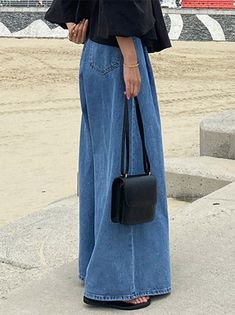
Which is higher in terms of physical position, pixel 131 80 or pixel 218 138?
pixel 131 80

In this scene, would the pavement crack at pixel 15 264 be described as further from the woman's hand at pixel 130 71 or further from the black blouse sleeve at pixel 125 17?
the black blouse sleeve at pixel 125 17

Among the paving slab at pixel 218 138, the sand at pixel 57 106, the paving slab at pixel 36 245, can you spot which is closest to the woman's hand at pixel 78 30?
the paving slab at pixel 36 245

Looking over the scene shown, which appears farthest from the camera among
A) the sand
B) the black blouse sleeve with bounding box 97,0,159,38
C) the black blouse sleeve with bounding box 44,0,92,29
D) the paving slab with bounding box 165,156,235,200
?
the sand

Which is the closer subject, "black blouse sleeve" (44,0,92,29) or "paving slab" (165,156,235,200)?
"black blouse sleeve" (44,0,92,29)

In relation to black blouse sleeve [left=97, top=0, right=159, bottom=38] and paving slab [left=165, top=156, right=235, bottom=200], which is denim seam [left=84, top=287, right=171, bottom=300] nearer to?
black blouse sleeve [left=97, top=0, right=159, bottom=38]

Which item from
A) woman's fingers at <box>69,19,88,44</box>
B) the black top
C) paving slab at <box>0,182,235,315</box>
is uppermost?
the black top

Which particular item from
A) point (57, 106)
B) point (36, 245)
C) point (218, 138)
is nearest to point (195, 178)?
point (218, 138)

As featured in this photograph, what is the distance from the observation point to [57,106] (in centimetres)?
1347

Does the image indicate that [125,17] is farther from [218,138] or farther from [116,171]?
[218,138]

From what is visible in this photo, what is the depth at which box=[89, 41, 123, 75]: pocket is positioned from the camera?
9.12 ft

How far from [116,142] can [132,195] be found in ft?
0.71

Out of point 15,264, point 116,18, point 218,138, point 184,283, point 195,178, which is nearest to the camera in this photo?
point 116,18

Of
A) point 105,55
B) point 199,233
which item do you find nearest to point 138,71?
point 105,55

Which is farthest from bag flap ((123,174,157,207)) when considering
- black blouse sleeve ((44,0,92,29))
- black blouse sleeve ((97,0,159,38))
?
black blouse sleeve ((44,0,92,29))
